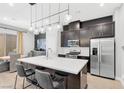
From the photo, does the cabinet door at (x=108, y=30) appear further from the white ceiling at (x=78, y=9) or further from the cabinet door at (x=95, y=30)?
the white ceiling at (x=78, y=9)

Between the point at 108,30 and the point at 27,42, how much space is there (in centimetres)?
569

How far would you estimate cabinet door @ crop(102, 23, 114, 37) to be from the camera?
3.94m

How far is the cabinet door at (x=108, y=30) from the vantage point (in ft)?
12.9

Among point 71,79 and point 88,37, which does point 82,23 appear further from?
point 71,79

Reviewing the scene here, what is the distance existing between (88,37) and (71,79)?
3183 millimetres

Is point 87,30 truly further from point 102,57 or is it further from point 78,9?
point 102,57

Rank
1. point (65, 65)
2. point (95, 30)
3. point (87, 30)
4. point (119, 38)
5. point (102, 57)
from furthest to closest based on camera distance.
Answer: point (87, 30) → point (95, 30) → point (102, 57) → point (119, 38) → point (65, 65)

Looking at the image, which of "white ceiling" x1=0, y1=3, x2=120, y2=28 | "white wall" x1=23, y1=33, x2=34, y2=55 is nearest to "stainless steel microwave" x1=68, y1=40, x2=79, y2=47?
"white ceiling" x1=0, y1=3, x2=120, y2=28

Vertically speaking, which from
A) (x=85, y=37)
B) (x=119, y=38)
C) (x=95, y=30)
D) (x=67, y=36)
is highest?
(x=95, y=30)

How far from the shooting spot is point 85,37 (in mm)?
4863

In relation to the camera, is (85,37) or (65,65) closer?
(65,65)

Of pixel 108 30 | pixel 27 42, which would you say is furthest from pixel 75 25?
pixel 27 42

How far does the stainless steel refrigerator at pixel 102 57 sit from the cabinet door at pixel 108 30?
37 centimetres

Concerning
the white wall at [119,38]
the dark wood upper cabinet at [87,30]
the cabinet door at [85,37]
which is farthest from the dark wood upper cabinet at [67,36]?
the white wall at [119,38]
